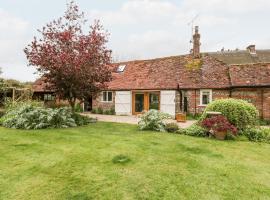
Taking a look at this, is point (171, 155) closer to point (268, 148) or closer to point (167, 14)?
point (268, 148)

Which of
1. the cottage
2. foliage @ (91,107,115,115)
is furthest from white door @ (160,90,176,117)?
foliage @ (91,107,115,115)

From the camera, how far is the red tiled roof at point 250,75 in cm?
1806

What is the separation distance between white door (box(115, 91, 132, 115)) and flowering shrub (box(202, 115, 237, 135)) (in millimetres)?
11453

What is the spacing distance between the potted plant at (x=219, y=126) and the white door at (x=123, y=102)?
37.9ft

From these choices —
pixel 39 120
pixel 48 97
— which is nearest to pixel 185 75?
pixel 39 120

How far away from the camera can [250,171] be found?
671 centimetres

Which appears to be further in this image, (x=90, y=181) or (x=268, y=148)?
(x=268, y=148)

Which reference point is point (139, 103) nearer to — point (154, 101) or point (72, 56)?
point (154, 101)

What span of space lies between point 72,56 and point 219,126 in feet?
28.3

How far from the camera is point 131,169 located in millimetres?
6578

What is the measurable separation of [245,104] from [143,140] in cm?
557

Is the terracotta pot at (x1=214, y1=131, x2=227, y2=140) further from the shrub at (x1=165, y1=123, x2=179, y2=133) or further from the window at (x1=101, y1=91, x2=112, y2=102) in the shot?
the window at (x1=101, y1=91, x2=112, y2=102)

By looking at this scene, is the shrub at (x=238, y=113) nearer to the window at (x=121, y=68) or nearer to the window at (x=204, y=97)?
the window at (x=204, y=97)

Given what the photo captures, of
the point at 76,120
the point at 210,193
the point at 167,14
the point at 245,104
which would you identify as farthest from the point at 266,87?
the point at 210,193
